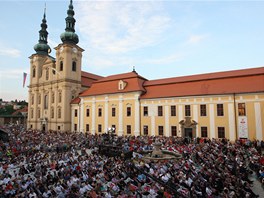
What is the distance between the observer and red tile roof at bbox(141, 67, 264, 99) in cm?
2406

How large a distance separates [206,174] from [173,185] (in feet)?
7.22

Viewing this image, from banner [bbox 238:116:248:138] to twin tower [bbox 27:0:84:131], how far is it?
32.2 metres

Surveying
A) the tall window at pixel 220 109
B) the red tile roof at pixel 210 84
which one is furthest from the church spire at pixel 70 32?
the tall window at pixel 220 109

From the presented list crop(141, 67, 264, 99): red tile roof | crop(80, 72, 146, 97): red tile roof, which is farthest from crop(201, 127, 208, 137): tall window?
crop(80, 72, 146, 97): red tile roof

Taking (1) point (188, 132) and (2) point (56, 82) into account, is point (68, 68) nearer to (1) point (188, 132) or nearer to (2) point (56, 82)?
(2) point (56, 82)

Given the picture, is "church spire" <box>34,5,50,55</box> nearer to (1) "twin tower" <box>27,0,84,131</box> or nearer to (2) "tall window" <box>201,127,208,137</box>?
(1) "twin tower" <box>27,0,84,131</box>

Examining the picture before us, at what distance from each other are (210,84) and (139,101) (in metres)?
11.1

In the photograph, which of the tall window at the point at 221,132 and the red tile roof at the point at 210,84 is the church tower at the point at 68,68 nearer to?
the red tile roof at the point at 210,84

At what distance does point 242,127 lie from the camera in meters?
23.4

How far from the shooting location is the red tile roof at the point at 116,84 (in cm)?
3288

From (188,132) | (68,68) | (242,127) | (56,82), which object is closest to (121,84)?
(188,132)

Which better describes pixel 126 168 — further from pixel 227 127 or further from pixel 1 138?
pixel 1 138

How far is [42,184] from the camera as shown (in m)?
8.88

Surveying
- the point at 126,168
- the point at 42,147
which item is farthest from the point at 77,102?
the point at 126,168
